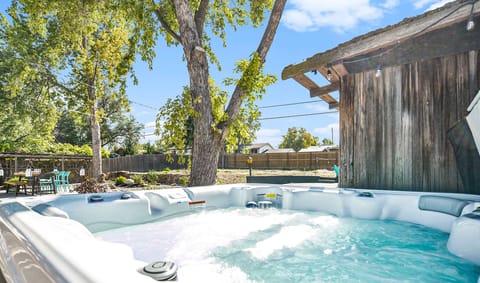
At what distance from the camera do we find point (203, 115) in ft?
15.1

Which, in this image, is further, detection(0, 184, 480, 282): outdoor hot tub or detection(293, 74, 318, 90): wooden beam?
detection(293, 74, 318, 90): wooden beam

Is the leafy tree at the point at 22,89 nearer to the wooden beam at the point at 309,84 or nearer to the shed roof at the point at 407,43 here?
the wooden beam at the point at 309,84

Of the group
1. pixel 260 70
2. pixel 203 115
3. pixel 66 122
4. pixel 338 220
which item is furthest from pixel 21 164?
pixel 66 122

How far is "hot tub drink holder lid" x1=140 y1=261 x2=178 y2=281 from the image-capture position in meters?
0.90

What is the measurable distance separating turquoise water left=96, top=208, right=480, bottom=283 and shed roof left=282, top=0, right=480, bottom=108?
2.05 m

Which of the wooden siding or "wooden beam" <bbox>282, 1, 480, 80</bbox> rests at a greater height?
"wooden beam" <bbox>282, 1, 480, 80</bbox>

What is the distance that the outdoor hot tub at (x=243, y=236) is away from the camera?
39.6 inches

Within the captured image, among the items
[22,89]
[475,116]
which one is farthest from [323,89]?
[22,89]

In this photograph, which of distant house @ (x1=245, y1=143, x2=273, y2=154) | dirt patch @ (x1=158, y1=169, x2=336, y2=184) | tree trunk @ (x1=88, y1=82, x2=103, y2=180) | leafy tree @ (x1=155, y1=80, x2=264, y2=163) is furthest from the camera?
distant house @ (x1=245, y1=143, x2=273, y2=154)

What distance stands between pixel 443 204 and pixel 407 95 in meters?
1.48

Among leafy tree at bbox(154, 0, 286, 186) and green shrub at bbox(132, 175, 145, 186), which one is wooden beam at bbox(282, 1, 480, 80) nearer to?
leafy tree at bbox(154, 0, 286, 186)

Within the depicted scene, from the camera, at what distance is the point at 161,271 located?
92 centimetres

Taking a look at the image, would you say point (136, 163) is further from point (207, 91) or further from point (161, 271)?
point (161, 271)

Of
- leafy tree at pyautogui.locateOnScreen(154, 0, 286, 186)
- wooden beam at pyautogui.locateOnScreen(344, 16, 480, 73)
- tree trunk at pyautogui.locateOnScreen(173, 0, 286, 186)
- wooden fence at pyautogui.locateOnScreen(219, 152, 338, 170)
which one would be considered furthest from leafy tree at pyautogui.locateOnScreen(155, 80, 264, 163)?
wooden fence at pyautogui.locateOnScreen(219, 152, 338, 170)
